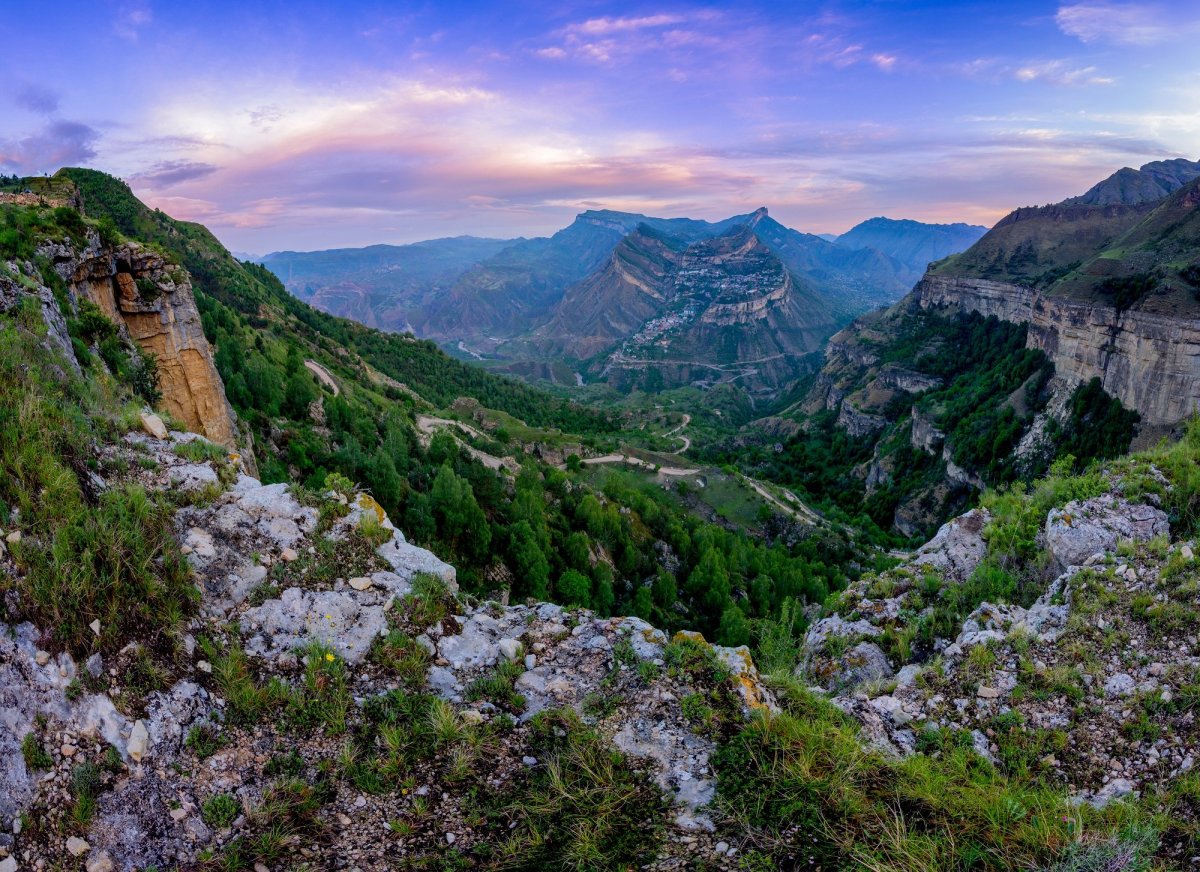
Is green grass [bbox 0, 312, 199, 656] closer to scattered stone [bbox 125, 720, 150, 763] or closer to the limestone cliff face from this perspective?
scattered stone [bbox 125, 720, 150, 763]

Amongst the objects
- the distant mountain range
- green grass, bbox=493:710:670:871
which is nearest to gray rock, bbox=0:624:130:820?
green grass, bbox=493:710:670:871

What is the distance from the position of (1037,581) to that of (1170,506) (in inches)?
125

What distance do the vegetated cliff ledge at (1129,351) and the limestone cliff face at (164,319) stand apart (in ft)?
242

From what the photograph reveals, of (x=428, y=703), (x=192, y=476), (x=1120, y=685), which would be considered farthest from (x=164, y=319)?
(x=1120, y=685)

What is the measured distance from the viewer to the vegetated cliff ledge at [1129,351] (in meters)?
60.8

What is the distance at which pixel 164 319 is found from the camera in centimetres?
2353

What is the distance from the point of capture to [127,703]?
6.54 metres

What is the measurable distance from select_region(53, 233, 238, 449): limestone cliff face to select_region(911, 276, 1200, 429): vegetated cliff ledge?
73849 mm

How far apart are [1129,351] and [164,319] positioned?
9229 centimetres

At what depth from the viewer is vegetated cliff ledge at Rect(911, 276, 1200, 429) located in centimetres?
6078

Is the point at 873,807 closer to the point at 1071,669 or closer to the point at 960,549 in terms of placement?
the point at 1071,669

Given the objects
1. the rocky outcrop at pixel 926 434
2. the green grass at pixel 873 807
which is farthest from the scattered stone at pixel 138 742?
the rocky outcrop at pixel 926 434

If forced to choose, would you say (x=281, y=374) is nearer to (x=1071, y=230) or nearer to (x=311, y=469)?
(x=311, y=469)

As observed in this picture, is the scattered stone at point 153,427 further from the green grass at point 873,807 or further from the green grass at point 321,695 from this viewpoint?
the green grass at point 873,807
